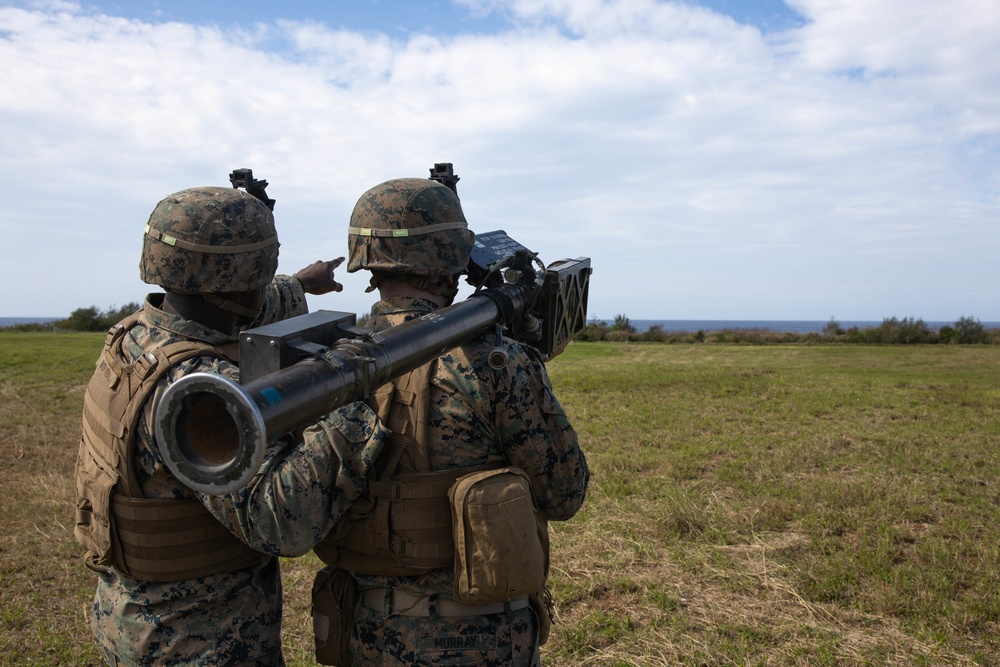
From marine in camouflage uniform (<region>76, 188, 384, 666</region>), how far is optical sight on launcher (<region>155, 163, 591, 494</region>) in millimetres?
576

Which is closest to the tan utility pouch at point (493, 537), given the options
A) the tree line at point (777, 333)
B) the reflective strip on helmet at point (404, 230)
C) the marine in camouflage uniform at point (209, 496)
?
the marine in camouflage uniform at point (209, 496)

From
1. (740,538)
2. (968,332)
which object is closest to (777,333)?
(968,332)

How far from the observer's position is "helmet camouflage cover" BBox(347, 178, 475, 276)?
3111 millimetres

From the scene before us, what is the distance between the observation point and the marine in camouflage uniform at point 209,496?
2.63 meters

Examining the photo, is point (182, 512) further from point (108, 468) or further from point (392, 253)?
point (392, 253)

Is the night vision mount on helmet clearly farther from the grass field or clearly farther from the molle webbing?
the grass field

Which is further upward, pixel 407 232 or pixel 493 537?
pixel 407 232

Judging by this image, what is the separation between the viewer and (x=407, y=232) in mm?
3086

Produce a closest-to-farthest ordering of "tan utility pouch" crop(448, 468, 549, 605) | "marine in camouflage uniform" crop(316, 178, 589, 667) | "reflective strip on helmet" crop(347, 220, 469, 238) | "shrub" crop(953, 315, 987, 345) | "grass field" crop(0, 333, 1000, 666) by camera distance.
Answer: "tan utility pouch" crop(448, 468, 549, 605), "marine in camouflage uniform" crop(316, 178, 589, 667), "reflective strip on helmet" crop(347, 220, 469, 238), "grass field" crop(0, 333, 1000, 666), "shrub" crop(953, 315, 987, 345)

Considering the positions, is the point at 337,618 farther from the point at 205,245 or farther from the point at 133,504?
the point at 205,245

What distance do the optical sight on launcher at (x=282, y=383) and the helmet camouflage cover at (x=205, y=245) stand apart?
0.84 metres

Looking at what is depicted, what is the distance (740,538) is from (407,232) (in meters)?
5.05

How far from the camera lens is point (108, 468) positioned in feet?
9.30

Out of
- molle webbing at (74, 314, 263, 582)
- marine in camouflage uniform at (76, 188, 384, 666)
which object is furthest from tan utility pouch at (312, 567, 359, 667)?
molle webbing at (74, 314, 263, 582)
